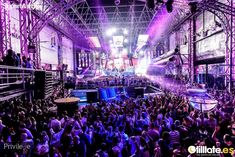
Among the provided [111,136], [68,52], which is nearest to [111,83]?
[68,52]

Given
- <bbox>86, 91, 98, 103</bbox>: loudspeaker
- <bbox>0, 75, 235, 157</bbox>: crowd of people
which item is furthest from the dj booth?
<bbox>0, 75, 235, 157</bbox>: crowd of people

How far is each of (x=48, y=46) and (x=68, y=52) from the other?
8.89 metres

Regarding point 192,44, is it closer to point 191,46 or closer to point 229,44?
point 191,46

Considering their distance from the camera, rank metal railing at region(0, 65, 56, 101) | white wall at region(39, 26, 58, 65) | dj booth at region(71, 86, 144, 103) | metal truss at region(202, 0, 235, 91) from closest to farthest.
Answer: metal railing at region(0, 65, 56, 101) < metal truss at region(202, 0, 235, 91) < white wall at region(39, 26, 58, 65) < dj booth at region(71, 86, 144, 103)

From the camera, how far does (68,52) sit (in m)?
29.3

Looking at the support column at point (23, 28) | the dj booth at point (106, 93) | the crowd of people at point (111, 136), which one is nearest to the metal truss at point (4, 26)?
the support column at point (23, 28)

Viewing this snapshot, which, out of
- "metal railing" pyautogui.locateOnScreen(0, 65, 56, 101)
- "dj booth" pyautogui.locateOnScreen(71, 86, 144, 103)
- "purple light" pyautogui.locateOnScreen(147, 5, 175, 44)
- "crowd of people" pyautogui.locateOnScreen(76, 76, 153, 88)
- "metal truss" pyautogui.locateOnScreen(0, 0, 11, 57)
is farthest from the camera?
"purple light" pyautogui.locateOnScreen(147, 5, 175, 44)

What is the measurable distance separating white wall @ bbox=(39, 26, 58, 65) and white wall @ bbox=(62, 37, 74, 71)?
3.48 m

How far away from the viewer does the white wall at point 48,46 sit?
731 inches

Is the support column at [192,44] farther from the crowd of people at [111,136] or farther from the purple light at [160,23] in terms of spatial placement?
the crowd of people at [111,136]

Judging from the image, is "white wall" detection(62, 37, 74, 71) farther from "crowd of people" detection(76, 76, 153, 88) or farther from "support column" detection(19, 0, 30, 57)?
"support column" detection(19, 0, 30, 57)

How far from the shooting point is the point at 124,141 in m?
6.30

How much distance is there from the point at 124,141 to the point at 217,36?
1182 centimetres

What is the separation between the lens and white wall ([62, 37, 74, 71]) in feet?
88.4
